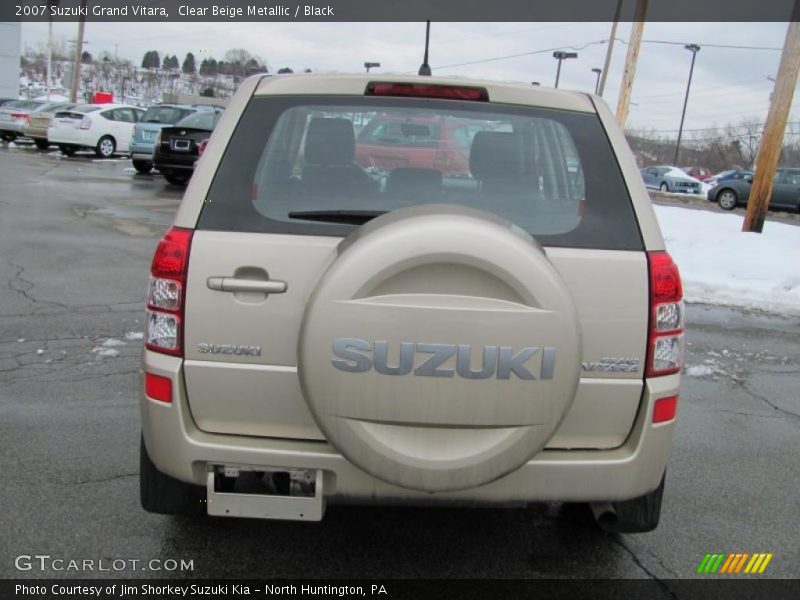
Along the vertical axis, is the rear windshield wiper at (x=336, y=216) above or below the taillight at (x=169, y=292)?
above

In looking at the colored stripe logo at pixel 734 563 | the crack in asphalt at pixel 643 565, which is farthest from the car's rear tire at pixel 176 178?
A: the colored stripe logo at pixel 734 563

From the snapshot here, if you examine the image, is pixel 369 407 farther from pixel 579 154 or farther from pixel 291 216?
pixel 579 154

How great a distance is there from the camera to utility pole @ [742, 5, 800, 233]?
12.1m

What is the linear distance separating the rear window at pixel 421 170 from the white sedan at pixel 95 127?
22.8 metres

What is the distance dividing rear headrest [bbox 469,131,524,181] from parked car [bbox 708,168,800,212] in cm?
2593


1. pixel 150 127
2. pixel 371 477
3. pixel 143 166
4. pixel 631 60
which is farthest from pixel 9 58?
pixel 371 477

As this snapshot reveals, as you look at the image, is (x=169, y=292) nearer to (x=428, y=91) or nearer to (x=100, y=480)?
(x=428, y=91)

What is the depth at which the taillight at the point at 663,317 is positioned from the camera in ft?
8.54

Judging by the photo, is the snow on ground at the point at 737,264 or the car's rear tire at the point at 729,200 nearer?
the snow on ground at the point at 737,264

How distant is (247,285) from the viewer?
2488 millimetres

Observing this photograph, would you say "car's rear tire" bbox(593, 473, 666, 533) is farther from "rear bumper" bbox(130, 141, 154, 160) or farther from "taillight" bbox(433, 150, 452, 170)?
"rear bumper" bbox(130, 141, 154, 160)

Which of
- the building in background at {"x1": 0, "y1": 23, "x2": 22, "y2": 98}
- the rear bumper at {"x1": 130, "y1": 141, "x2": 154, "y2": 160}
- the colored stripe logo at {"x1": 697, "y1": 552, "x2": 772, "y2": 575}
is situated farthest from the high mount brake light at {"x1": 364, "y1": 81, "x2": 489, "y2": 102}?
the building in background at {"x1": 0, "y1": 23, "x2": 22, "y2": 98}

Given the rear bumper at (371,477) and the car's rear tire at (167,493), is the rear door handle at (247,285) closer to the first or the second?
the rear bumper at (371,477)

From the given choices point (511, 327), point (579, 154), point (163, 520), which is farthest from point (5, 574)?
point (579, 154)
